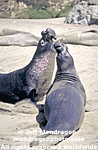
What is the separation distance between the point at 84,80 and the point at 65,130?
250 cm

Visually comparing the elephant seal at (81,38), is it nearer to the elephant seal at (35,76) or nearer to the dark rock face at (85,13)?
the dark rock face at (85,13)

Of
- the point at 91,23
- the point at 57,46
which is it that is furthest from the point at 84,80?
the point at 91,23

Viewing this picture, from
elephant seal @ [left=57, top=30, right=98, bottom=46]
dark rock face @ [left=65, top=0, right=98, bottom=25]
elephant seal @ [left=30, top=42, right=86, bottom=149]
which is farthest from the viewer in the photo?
dark rock face @ [left=65, top=0, right=98, bottom=25]

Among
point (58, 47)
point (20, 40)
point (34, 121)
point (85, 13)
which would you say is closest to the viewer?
point (34, 121)

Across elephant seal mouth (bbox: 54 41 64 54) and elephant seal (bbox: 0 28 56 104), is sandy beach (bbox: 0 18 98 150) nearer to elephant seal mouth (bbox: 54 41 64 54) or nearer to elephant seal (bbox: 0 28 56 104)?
elephant seal (bbox: 0 28 56 104)

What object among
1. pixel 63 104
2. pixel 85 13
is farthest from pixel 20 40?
pixel 63 104

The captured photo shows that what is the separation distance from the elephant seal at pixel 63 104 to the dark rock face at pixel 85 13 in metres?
8.72

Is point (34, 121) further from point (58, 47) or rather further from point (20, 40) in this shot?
point (20, 40)

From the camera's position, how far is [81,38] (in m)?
9.07

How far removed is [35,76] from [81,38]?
4.37 m

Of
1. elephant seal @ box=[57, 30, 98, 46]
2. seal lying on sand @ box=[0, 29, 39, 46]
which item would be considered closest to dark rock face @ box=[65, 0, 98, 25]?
elephant seal @ box=[57, 30, 98, 46]

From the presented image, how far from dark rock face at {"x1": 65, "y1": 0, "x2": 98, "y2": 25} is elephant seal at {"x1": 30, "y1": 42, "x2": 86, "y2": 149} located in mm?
8716

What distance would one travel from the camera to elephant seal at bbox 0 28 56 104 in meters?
4.87

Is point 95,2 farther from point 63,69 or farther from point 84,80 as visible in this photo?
point 63,69
